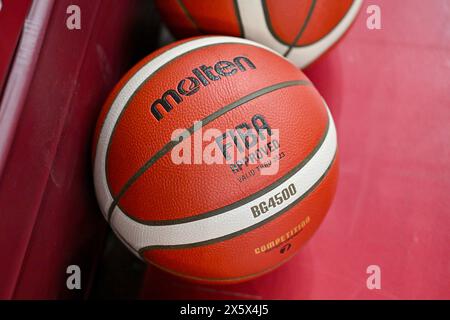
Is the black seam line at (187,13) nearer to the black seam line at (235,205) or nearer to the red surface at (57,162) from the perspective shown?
the red surface at (57,162)

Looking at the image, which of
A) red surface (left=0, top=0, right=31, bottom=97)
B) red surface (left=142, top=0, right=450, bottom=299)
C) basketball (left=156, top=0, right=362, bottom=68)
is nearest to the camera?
red surface (left=0, top=0, right=31, bottom=97)

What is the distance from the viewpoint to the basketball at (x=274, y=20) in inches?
43.1

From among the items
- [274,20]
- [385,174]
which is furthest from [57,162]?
[385,174]

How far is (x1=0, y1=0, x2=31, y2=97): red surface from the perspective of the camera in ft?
2.45

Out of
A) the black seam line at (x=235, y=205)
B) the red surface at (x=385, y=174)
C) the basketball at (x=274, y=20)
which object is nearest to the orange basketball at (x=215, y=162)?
the black seam line at (x=235, y=205)

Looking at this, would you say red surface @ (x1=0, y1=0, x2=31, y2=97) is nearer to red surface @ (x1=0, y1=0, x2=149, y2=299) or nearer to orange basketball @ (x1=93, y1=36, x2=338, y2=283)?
red surface @ (x1=0, y1=0, x2=149, y2=299)

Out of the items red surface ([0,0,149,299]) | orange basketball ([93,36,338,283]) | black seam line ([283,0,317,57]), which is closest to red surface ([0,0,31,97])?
red surface ([0,0,149,299])

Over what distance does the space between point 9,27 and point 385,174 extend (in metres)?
1.02

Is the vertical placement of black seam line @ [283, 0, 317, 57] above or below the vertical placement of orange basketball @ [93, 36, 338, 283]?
above

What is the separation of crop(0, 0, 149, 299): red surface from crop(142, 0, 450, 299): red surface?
324mm

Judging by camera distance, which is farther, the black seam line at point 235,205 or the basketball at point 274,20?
the basketball at point 274,20

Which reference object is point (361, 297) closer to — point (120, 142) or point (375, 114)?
point (375, 114)

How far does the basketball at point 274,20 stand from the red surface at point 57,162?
19 centimetres

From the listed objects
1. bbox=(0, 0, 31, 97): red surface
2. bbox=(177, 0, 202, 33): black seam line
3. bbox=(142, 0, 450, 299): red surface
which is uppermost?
bbox=(177, 0, 202, 33): black seam line
